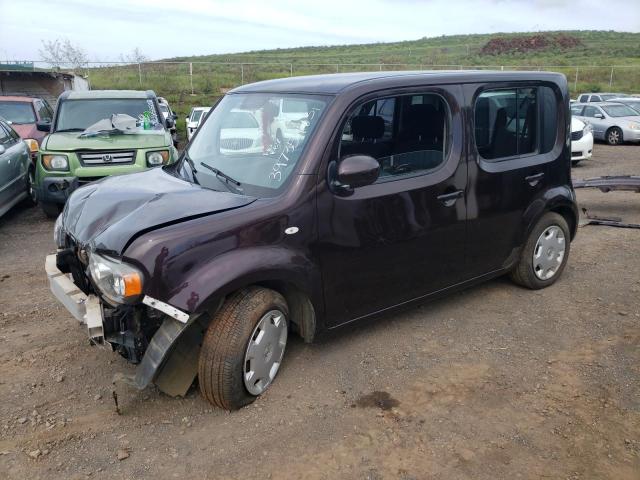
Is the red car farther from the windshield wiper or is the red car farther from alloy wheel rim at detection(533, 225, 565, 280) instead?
alloy wheel rim at detection(533, 225, 565, 280)

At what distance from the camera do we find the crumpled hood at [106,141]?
7.61m

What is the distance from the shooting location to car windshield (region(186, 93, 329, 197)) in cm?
348

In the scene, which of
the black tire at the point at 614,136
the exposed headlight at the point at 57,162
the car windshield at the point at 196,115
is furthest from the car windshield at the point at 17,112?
the black tire at the point at 614,136

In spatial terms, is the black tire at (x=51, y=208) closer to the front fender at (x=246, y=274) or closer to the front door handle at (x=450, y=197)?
the front fender at (x=246, y=274)

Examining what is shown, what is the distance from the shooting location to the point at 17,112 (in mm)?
12055

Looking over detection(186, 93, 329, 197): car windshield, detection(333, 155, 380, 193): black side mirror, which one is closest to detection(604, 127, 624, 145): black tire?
detection(186, 93, 329, 197): car windshield

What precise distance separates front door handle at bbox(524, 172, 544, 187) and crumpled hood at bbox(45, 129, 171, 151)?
5.14 m

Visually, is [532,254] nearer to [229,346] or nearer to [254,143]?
[254,143]

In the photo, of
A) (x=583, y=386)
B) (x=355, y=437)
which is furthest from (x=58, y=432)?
(x=583, y=386)

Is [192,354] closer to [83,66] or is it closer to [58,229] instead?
[58,229]

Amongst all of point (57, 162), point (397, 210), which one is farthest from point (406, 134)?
point (57, 162)

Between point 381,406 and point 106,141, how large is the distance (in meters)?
5.99

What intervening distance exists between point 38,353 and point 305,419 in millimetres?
2077

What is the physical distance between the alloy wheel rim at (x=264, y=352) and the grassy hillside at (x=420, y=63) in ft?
64.8
